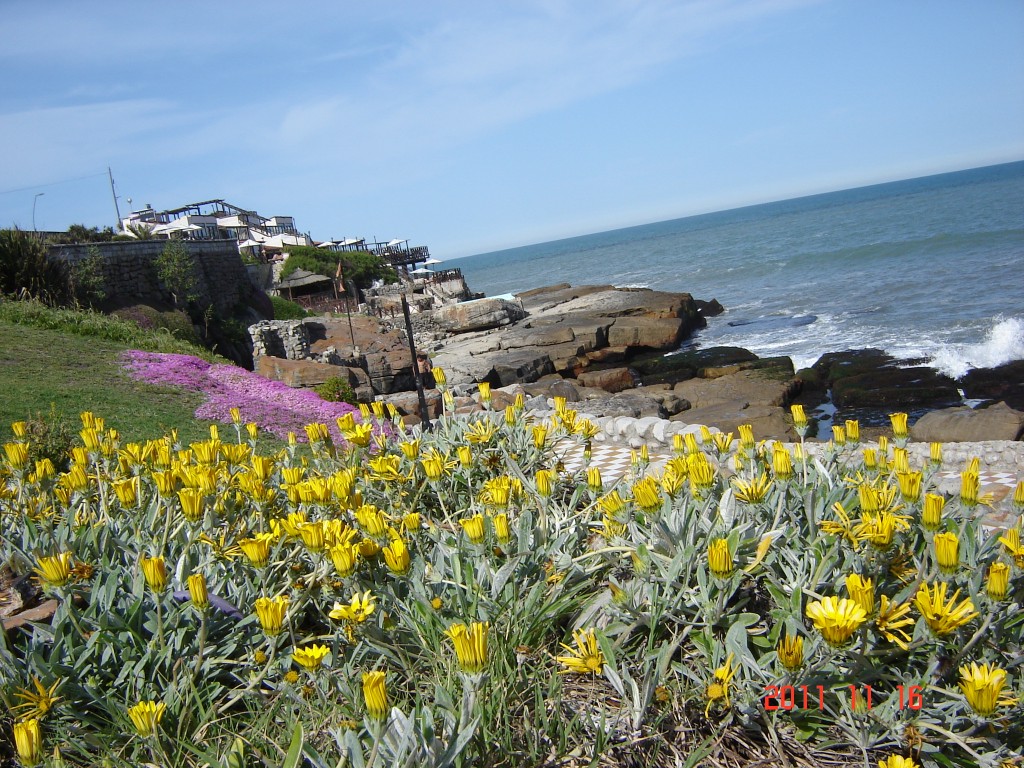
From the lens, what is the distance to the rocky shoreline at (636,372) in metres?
11.9

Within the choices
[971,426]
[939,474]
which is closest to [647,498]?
[939,474]

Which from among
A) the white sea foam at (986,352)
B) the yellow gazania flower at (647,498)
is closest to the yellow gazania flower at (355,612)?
the yellow gazania flower at (647,498)

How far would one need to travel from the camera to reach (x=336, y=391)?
12.9 meters

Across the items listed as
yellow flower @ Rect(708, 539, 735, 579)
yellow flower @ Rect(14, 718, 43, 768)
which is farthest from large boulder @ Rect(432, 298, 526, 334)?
yellow flower @ Rect(14, 718, 43, 768)

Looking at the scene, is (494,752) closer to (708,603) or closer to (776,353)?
(708,603)

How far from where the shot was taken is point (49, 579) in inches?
88.5

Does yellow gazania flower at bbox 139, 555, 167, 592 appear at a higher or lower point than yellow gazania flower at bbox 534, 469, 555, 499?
higher

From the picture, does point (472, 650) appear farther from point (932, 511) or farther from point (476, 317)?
point (476, 317)

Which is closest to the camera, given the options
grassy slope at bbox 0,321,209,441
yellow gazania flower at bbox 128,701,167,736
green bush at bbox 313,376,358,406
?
yellow gazania flower at bbox 128,701,167,736

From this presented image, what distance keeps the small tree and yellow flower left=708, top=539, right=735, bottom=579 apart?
827 inches

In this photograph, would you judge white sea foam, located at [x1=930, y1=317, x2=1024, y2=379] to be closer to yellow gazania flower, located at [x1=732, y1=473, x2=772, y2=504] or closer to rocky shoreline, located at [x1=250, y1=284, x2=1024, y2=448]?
rocky shoreline, located at [x1=250, y1=284, x2=1024, y2=448]

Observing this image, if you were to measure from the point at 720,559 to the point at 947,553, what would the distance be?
62 cm

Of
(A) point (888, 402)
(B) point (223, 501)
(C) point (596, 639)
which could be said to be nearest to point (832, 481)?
(C) point (596, 639)

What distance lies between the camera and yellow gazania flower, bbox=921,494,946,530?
2180mm
